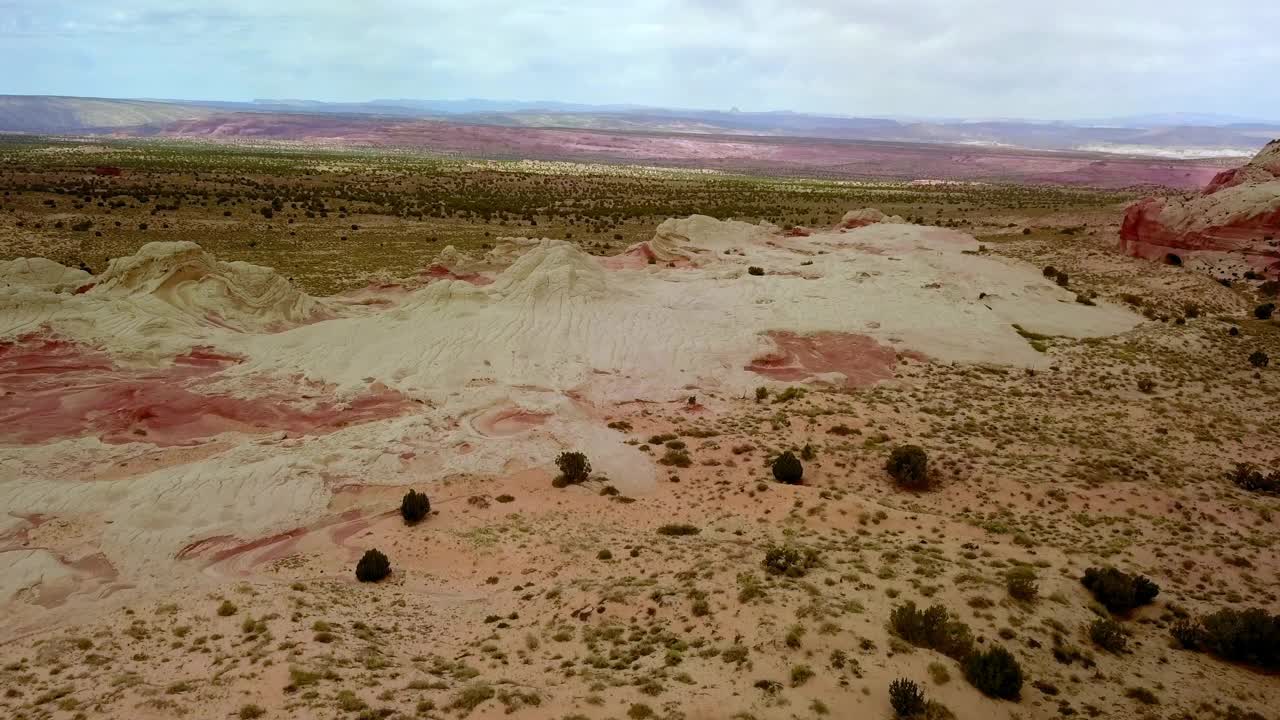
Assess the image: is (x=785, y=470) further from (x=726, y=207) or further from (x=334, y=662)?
(x=726, y=207)

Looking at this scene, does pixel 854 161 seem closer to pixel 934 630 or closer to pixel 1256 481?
pixel 1256 481

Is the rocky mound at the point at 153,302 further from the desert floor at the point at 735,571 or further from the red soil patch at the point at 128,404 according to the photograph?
the desert floor at the point at 735,571

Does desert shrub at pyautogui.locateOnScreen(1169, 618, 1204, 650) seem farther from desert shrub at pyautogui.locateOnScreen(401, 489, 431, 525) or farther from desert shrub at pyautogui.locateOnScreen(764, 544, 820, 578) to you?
desert shrub at pyautogui.locateOnScreen(401, 489, 431, 525)

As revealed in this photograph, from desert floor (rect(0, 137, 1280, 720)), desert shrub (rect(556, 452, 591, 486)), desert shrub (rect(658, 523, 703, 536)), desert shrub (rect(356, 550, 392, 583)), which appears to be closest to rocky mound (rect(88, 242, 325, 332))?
desert floor (rect(0, 137, 1280, 720))

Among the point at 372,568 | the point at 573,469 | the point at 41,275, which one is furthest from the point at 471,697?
the point at 41,275

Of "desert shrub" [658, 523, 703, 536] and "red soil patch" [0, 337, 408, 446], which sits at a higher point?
"red soil patch" [0, 337, 408, 446]
